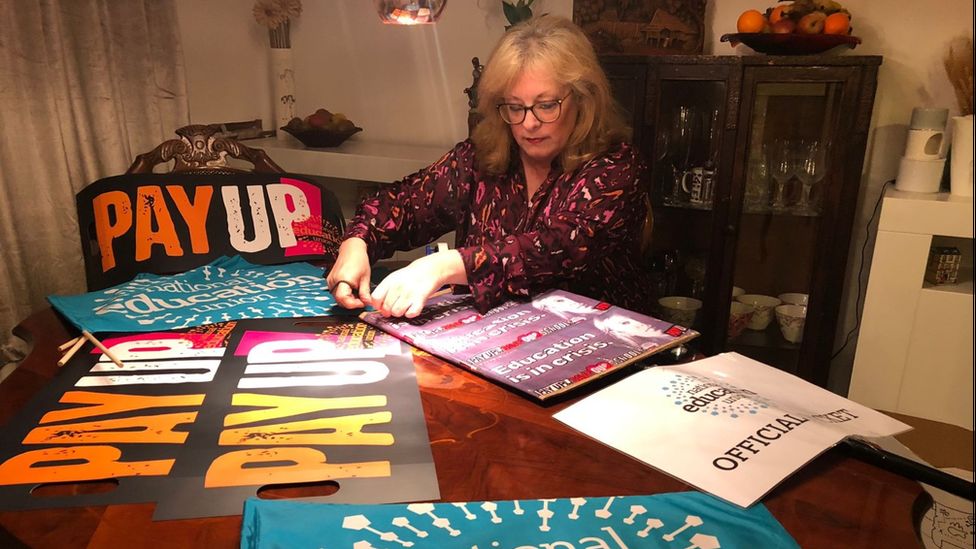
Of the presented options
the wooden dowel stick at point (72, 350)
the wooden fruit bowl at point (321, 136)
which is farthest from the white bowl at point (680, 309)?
the wooden dowel stick at point (72, 350)

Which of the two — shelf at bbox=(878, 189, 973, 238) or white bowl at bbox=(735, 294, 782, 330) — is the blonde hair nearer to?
shelf at bbox=(878, 189, 973, 238)

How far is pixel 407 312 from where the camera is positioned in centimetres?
128

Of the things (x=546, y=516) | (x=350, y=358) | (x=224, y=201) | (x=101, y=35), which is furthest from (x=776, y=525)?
(x=101, y=35)

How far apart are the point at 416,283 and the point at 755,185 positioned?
139 cm

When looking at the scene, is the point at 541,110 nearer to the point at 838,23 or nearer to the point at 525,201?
the point at 525,201

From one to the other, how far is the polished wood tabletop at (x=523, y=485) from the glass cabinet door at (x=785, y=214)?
1.45m

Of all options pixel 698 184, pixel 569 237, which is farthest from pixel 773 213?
pixel 569 237

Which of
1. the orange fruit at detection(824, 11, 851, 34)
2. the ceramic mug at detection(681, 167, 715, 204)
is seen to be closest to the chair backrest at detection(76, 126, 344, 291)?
the ceramic mug at detection(681, 167, 715, 204)

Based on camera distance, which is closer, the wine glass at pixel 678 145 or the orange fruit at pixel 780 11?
the orange fruit at pixel 780 11

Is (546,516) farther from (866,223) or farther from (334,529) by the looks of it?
(866,223)

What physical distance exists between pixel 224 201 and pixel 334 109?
138cm

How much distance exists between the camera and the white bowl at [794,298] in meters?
2.29

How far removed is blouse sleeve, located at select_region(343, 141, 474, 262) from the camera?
1749 millimetres

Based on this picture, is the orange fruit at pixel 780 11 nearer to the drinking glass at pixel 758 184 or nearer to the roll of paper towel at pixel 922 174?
the drinking glass at pixel 758 184
